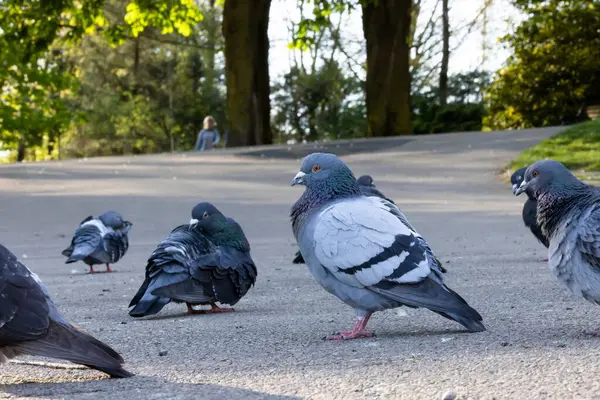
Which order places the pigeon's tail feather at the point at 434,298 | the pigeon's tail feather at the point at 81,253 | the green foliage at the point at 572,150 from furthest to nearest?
the green foliage at the point at 572,150
the pigeon's tail feather at the point at 81,253
the pigeon's tail feather at the point at 434,298

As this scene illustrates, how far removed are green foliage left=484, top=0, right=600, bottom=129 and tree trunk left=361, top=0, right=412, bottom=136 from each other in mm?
5786

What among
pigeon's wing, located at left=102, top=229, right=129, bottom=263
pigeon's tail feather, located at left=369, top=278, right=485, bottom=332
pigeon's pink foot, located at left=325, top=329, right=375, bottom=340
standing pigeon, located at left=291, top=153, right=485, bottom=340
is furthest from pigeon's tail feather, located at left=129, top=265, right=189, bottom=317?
pigeon's wing, located at left=102, top=229, right=129, bottom=263

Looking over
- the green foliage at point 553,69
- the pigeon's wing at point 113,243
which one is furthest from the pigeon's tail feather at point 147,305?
the green foliage at point 553,69

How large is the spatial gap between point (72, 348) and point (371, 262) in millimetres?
1730

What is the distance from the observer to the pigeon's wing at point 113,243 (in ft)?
37.5

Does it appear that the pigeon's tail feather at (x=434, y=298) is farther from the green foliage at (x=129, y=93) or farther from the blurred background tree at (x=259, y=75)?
the green foliage at (x=129, y=93)

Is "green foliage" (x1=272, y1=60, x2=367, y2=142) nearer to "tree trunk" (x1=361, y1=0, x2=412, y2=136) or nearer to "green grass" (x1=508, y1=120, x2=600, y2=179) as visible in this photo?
"tree trunk" (x1=361, y1=0, x2=412, y2=136)

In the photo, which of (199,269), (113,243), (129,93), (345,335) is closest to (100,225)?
(113,243)

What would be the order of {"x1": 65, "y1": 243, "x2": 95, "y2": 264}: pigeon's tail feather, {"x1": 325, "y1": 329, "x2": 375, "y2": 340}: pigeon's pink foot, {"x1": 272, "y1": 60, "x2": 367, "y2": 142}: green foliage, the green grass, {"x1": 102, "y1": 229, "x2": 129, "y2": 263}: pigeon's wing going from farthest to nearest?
{"x1": 272, "y1": 60, "x2": 367, "y2": 142}: green foliage → the green grass → {"x1": 102, "y1": 229, "x2": 129, "y2": 263}: pigeon's wing → {"x1": 65, "y1": 243, "x2": 95, "y2": 264}: pigeon's tail feather → {"x1": 325, "y1": 329, "x2": 375, "y2": 340}: pigeon's pink foot

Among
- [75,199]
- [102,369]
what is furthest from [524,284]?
[75,199]

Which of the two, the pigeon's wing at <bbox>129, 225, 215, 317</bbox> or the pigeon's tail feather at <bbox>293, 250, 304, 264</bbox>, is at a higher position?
the pigeon's wing at <bbox>129, 225, 215, 317</bbox>

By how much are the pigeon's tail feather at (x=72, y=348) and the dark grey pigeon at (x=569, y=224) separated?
2343 millimetres

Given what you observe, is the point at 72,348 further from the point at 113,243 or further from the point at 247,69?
the point at 247,69

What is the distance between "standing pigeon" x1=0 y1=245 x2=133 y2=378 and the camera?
407 centimetres
